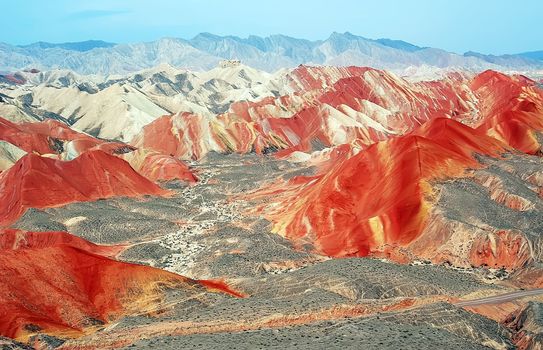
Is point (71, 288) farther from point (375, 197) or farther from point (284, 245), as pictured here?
point (375, 197)

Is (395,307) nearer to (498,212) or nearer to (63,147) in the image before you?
(498,212)

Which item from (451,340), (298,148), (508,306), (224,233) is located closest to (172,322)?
(451,340)

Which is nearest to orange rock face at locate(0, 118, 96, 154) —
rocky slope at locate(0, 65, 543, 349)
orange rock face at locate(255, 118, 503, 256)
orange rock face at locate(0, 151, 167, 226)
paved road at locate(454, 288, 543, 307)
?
rocky slope at locate(0, 65, 543, 349)

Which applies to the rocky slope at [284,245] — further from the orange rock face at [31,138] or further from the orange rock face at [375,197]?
the orange rock face at [31,138]

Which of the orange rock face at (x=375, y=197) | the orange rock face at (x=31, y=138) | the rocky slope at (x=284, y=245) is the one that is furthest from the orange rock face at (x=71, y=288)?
the orange rock face at (x=31, y=138)

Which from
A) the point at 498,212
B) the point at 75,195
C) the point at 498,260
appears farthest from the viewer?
the point at 75,195

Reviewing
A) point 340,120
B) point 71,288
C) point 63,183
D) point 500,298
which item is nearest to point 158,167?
point 63,183
